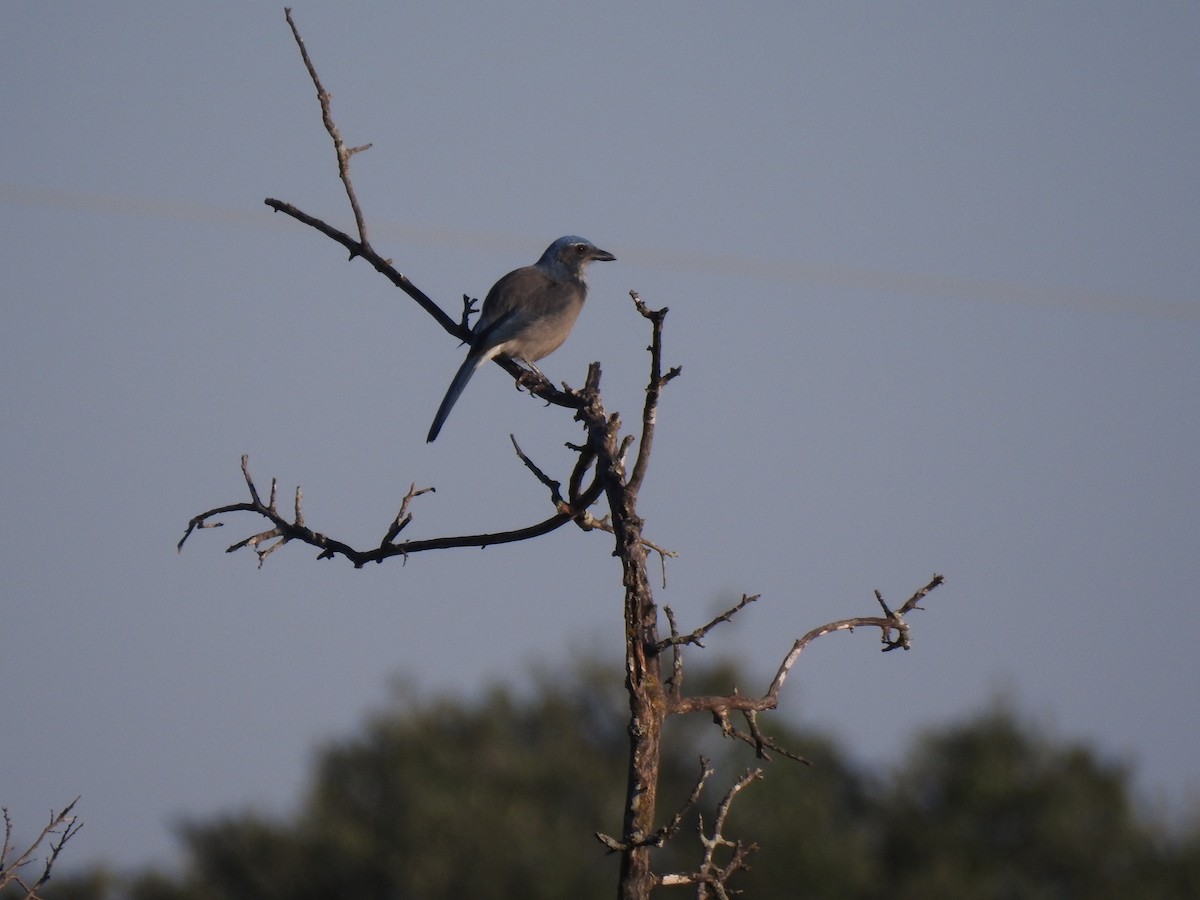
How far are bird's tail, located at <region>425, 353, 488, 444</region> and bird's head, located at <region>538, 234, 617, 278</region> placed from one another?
97.5 inches

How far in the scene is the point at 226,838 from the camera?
116 feet

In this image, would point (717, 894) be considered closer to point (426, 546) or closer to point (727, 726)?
point (727, 726)

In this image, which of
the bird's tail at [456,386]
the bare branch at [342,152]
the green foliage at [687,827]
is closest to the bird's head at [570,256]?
the bird's tail at [456,386]

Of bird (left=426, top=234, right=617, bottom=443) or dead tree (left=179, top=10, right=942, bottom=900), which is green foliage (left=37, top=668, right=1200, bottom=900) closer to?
bird (left=426, top=234, right=617, bottom=443)

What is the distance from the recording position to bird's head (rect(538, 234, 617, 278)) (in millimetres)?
10383

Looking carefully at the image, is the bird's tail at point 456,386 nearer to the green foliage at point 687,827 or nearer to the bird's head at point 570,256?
the bird's head at point 570,256

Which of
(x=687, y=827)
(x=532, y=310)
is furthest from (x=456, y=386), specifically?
(x=687, y=827)

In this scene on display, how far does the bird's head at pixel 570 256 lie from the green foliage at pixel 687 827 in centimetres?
1920

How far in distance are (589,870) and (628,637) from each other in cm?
2819

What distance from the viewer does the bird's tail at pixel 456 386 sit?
25.1 feet

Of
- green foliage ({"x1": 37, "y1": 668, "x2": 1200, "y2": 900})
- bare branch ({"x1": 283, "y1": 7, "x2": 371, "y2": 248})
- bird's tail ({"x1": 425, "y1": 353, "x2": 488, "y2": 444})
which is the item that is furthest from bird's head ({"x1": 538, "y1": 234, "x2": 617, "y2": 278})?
green foliage ({"x1": 37, "y1": 668, "x2": 1200, "y2": 900})

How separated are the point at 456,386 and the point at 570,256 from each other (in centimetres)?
282

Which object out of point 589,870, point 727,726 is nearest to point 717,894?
point 727,726

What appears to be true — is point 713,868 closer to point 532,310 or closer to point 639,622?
point 639,622
